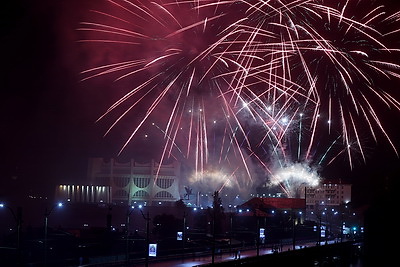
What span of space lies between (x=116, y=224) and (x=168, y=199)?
34.5 m

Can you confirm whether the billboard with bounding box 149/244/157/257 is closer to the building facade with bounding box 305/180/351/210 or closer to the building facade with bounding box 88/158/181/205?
the building facade with bounding box 88/158/181/205

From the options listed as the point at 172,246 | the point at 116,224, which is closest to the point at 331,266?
the point at 172,246

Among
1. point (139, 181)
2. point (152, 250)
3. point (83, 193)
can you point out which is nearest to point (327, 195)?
point (139, 181)

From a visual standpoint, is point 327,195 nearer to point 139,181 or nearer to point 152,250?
point 139,181

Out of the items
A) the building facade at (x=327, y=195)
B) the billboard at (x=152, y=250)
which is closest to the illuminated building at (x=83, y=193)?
the building facade at (x=327, y=195)

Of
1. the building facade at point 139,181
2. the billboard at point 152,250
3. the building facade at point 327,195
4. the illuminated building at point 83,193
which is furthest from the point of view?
the building facade at point 327,195

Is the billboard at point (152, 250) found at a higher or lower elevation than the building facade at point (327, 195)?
lower

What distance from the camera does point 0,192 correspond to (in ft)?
297

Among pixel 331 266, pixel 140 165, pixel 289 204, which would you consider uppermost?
pixel 140 165

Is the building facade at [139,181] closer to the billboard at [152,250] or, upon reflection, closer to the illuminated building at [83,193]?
the illuminated building at [83,193]

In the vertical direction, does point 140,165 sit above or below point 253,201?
above

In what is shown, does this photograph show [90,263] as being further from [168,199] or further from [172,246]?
[168,199]

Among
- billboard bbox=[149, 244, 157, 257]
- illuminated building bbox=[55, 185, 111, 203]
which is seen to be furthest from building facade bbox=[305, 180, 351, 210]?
billboard bbox=[149, 244, 157, 257]

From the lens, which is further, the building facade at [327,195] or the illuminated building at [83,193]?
the building facade at [327,195]
